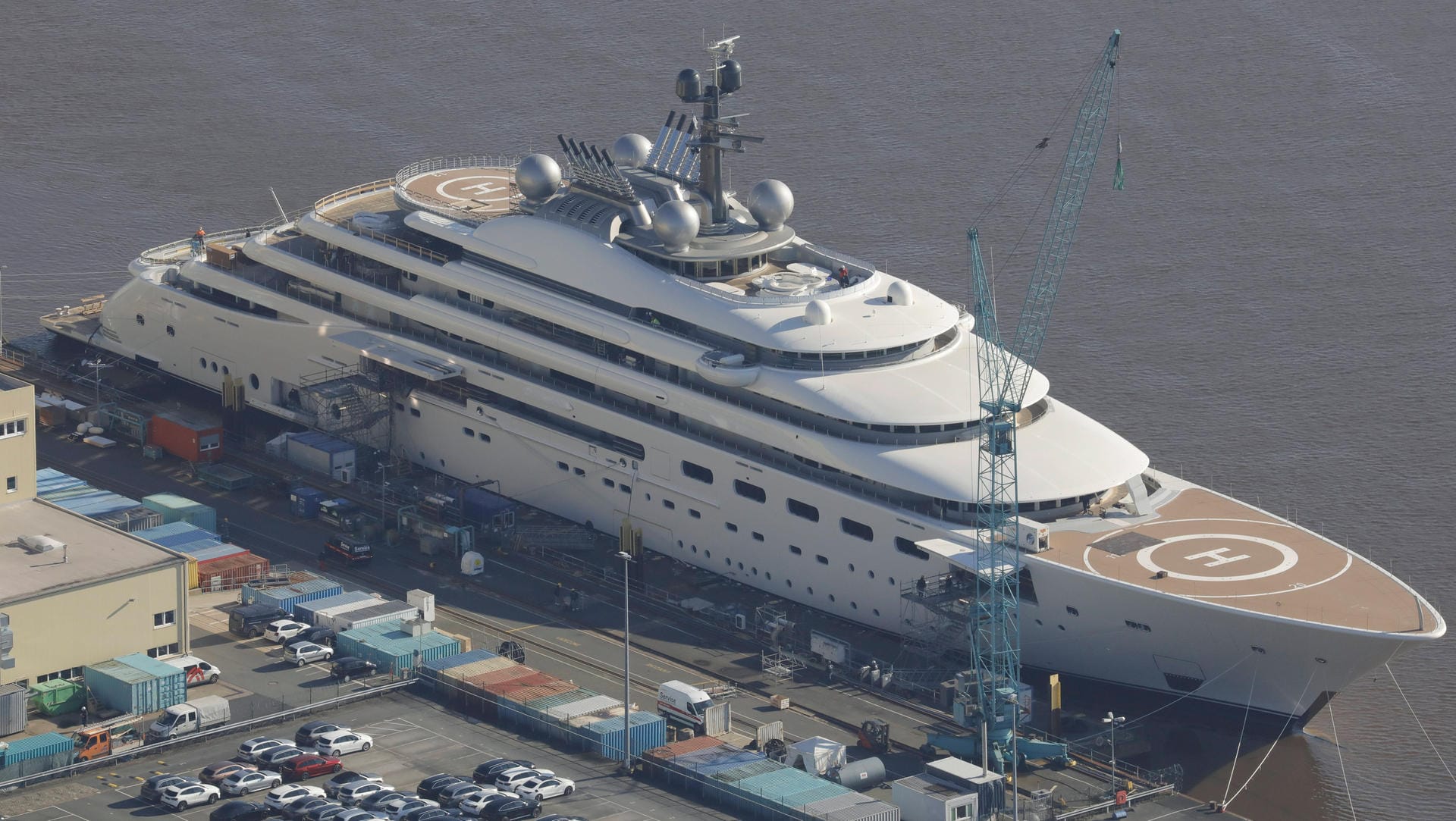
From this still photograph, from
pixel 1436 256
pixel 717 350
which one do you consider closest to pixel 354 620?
pixel 717 350

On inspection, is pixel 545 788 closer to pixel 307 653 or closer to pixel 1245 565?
pixel 307 653

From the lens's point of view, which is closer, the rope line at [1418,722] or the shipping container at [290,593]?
the rope line at [1418,722]

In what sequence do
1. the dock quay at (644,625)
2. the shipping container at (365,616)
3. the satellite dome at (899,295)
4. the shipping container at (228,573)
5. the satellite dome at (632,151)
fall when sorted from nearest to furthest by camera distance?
1. the dock quay at (644,625)
2. the shipping container at (365,616)
3. the shipping container at (228,573)
4. the satellite dome at (899,295)
5. the satellite dome at (632,151)

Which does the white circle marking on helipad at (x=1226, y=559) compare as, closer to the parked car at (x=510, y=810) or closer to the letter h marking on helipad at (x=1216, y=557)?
the letter h marking on helipad at (x=1216, y=557)

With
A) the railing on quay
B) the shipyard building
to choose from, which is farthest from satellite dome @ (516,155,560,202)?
the railing on quay

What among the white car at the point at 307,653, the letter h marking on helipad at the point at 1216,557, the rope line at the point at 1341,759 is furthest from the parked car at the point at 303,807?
the rope line at the point at 1341,759

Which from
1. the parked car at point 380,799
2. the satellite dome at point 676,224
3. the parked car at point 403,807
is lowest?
the parked car at point 380,799


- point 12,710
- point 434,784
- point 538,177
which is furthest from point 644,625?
point 12,710

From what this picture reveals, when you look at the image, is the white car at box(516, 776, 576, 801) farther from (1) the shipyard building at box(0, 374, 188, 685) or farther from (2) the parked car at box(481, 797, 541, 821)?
(1) the shipyard building at box(0, 374, 188, 685)

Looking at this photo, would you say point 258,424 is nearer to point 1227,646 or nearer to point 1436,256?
point 1227,646
